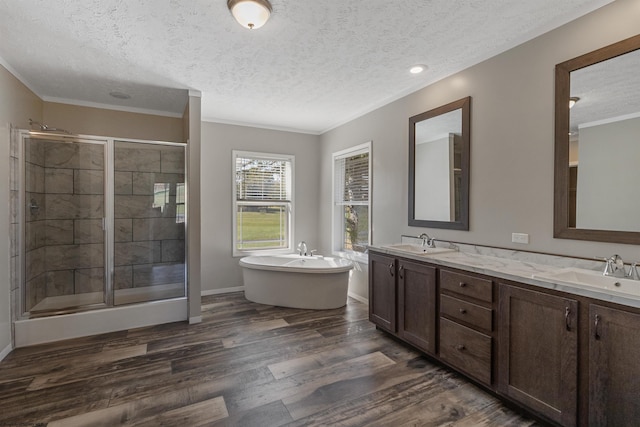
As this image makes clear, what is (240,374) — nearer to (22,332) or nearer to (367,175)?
(22,332)

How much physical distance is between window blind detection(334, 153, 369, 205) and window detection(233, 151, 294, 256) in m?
0.83

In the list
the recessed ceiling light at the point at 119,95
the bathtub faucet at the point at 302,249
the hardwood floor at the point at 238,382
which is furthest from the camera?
the bathtub faucet at the point at 302,249

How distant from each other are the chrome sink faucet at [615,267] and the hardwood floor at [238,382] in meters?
1.06

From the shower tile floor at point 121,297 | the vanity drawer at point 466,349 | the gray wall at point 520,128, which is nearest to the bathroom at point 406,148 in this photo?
the gray wall at point 520,128

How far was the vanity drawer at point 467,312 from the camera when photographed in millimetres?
2146

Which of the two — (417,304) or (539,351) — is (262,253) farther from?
(539,351)

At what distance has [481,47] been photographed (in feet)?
8.34

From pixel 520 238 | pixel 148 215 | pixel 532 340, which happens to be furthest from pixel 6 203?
pixel 520 238

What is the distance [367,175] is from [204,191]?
7.83ft

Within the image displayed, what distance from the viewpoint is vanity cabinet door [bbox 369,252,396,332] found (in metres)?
3.01

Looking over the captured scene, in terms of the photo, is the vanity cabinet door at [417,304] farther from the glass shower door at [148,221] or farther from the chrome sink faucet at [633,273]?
the glass shower door at [148,221]

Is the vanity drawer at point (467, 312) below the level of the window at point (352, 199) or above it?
below

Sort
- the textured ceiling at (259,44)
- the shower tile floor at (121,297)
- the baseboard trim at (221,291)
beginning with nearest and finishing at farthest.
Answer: the textured ceiling at (259,44), the shower tile floor at (121,297), the baseboard trim at (221,291)

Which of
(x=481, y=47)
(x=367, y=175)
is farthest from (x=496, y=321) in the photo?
(x=367, y=175)
